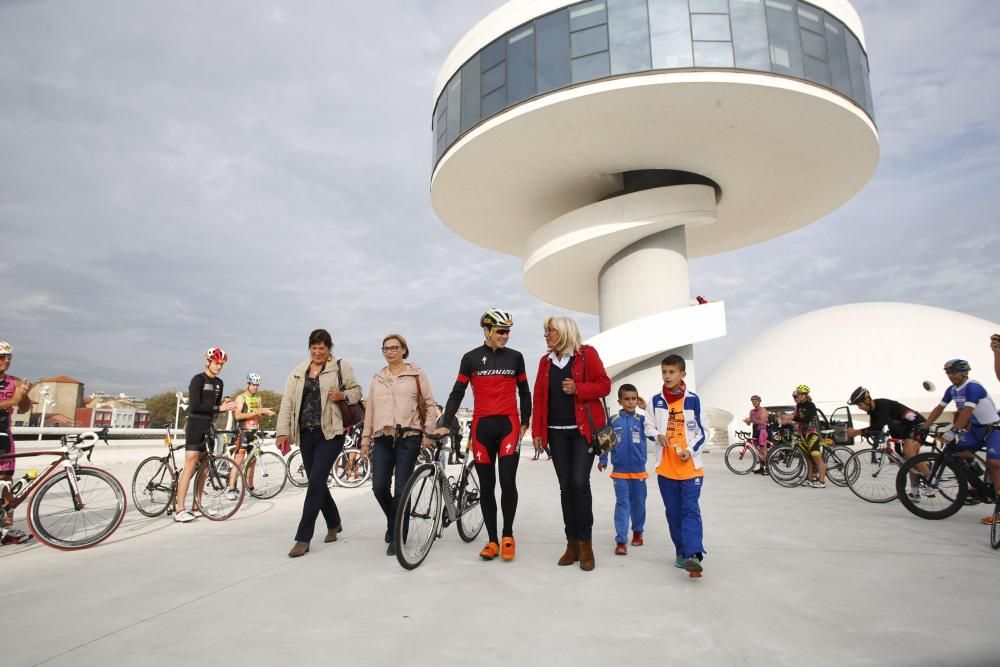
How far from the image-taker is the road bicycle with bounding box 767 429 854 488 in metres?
8.84

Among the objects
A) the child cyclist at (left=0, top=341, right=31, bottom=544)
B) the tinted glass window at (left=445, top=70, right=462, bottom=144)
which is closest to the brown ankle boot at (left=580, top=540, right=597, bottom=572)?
the child cyclist at (left=0, top=341, right=31, bottom=544)

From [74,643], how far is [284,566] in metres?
1.49

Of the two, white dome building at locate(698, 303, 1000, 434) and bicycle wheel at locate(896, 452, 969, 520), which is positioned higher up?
white dome building at locate(698, 303, 1000, 434)

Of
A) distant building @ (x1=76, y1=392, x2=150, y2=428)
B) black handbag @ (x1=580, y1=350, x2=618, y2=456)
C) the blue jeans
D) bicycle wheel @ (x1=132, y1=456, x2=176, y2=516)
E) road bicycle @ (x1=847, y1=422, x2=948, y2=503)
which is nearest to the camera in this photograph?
black handbag @ (x1=580, y1=350, x2=618, y2=456)

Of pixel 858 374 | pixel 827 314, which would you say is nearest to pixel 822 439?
pixel 858 374

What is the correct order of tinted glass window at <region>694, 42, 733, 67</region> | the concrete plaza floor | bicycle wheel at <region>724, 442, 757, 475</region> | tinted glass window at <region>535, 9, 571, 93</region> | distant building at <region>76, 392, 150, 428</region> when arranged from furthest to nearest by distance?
distant building at <region>76, 392, 150, 428</region>
tinted glass window at <region>535, 9, 571, 93</region>
tinted glass window at <region>694, 42, 733, 67</region>
bicycle wheel at <region>724, 442, 757, 475</region>
the concrete plaza floor

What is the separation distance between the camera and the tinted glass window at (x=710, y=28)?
1455cm

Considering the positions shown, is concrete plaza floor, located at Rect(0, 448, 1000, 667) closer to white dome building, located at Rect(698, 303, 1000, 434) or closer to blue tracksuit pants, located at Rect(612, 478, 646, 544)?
blue tracksuit pants, located at Rect(612, 478, 646, 544)

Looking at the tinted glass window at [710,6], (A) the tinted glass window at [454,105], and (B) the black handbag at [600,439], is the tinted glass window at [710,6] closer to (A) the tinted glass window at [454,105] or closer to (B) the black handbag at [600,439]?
(A) the tinted glass window at [454,105]

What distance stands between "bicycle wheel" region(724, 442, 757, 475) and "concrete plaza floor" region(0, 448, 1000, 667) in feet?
20.3

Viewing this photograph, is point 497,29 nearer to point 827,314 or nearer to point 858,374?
point 858,374

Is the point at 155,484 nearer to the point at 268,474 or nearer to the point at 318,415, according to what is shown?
the point at 268,474

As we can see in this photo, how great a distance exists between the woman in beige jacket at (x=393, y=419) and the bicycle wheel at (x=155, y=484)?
3.10m

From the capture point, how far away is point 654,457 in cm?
1755
